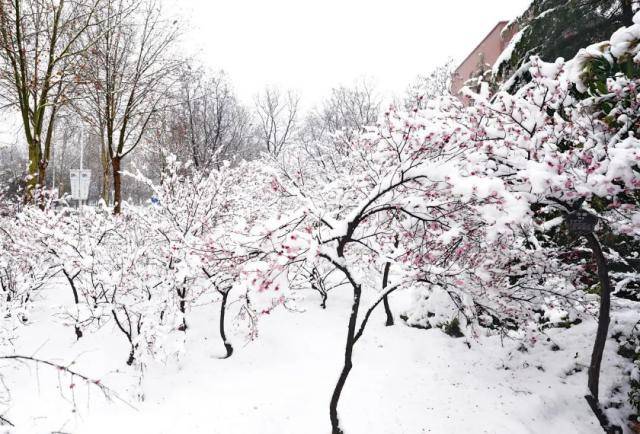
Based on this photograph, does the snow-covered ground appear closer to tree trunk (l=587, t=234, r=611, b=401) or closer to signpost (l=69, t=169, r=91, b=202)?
tree trunk (l=587, t=234, r=611, b=401)

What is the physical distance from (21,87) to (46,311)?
613 cm

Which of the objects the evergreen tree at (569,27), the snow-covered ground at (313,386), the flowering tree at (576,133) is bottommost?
the snow-covered ground at (313,386)

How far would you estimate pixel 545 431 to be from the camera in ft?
16.5

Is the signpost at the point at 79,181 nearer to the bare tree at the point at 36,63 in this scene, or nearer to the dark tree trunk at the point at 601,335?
the bare tree at the point at 36,63

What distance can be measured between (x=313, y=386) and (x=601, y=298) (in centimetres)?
447

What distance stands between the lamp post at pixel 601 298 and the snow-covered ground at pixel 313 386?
484 mm

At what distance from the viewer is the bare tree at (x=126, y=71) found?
12.1 m

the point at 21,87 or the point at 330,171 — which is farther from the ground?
the point at 21,87

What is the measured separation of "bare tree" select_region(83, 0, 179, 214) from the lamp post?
12380mm

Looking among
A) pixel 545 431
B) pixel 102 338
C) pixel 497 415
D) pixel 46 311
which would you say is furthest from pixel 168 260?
pixel 545 431

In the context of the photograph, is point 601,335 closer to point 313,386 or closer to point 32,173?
point 313,386

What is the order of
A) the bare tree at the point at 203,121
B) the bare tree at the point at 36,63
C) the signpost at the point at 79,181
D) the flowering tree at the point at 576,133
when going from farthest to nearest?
the bare tree at the point at 203,121 → the signpost at the point at 79,181 → the bare tree at the point at 36,63 → the flowering tree at the point at 576,133

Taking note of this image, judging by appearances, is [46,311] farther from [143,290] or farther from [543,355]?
[543,355]

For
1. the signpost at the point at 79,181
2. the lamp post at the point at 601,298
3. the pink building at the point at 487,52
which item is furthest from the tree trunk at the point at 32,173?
the pink building at the point at 487,52
